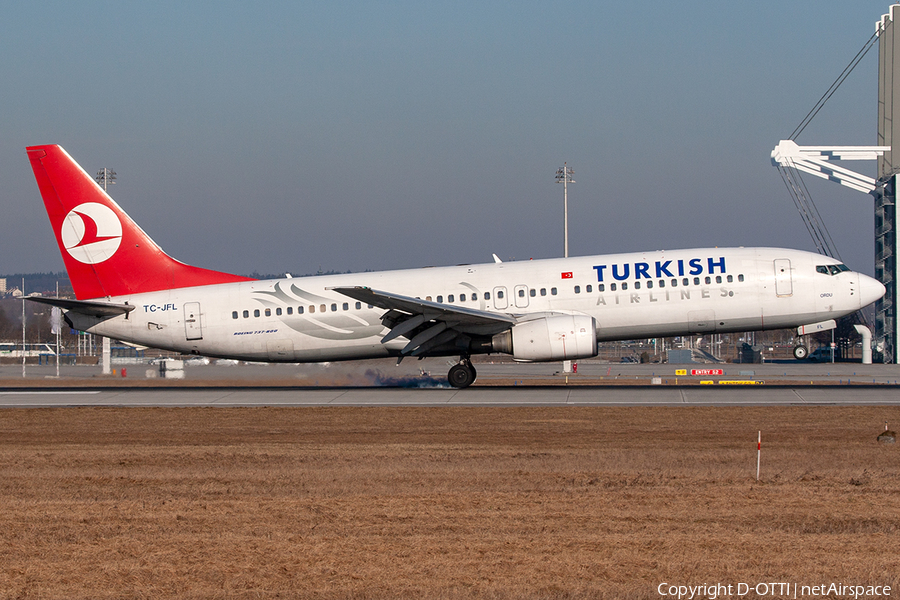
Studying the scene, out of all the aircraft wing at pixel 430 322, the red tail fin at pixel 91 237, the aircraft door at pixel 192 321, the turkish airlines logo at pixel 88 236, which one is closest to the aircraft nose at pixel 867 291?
the aircraft wing at pixel 430 322

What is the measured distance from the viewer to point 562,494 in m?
13.1

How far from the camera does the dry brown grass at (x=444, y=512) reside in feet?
29.3

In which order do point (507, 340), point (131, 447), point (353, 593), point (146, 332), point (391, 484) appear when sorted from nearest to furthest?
point (353, 593) → point (391, 484) → point (131, 447) → point (507, 340) → point (146, 332)

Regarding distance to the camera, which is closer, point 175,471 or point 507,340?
point 175,471

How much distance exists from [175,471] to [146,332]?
17.4 meters

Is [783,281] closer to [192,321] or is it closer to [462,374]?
[462,374]

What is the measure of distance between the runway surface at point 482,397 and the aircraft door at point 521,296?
119 inches

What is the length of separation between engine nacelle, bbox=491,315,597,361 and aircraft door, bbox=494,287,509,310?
143 centimetres

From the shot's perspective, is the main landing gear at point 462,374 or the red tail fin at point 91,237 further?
the main landing gear at point 462,374

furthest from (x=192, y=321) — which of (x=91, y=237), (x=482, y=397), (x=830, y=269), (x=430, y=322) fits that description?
(x=830, y=269)

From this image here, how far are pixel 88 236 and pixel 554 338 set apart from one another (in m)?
16.9

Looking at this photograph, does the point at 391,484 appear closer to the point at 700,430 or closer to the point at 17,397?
the point at 700,430

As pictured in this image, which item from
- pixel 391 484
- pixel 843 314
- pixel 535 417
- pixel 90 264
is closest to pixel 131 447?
pixel 391 484

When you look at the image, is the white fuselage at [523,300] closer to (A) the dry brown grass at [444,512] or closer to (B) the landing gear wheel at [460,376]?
(B) the landing gear wheel at [460,376]
